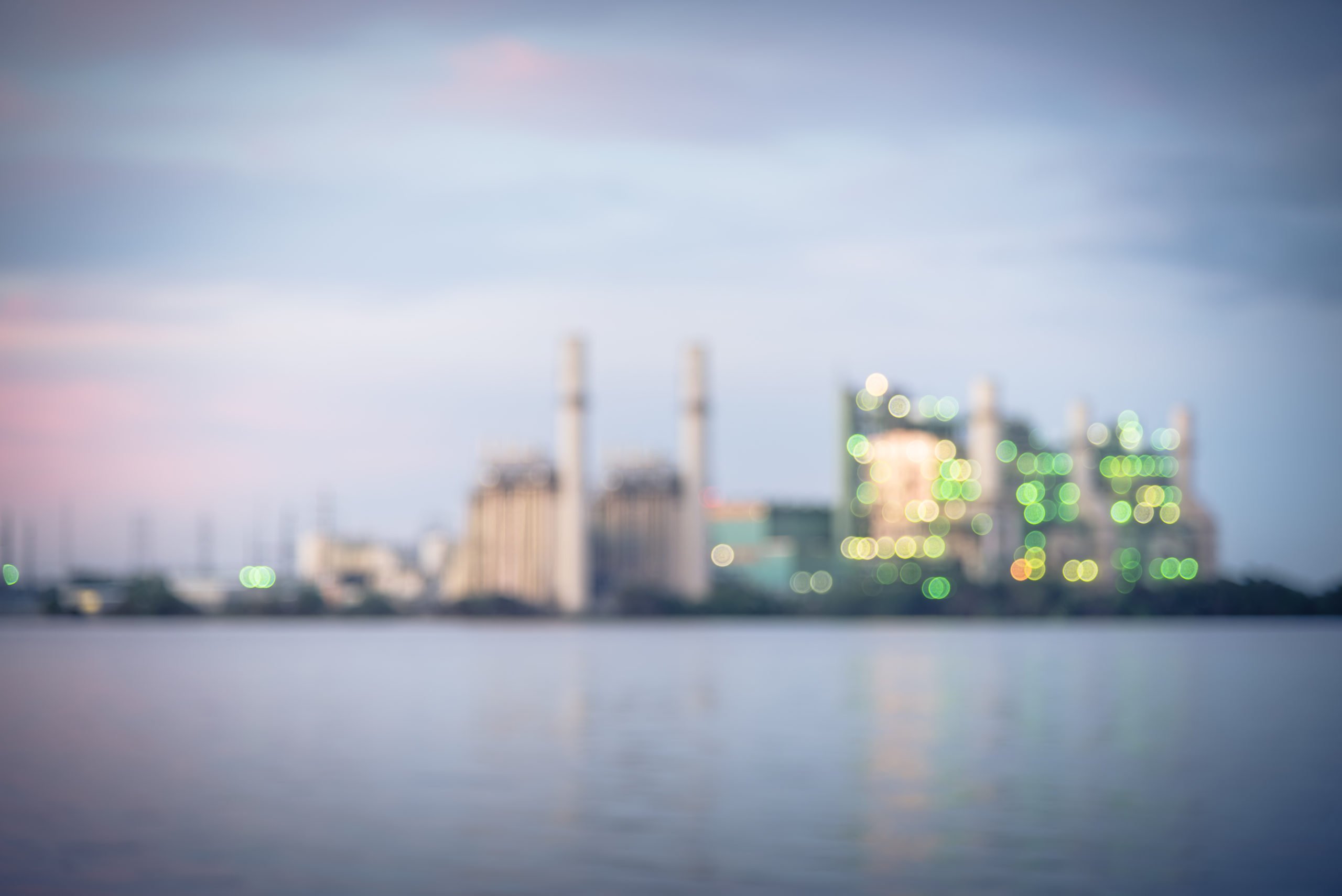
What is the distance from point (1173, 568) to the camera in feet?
441

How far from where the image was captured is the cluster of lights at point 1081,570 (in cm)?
13150

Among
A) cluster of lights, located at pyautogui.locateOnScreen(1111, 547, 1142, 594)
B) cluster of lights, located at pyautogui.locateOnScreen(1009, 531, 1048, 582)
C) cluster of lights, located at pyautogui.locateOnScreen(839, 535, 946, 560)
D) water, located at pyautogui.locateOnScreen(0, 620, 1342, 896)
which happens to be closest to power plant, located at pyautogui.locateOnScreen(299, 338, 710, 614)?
cluster of lights, located at pyautogui.locateOnScreen(839, 535, 946, 560)

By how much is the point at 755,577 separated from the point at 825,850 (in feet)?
362

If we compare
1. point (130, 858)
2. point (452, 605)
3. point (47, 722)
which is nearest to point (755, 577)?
point (452, 605)

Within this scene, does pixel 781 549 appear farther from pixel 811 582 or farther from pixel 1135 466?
pixel 1135 466

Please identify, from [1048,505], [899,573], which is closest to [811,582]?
[899,573]

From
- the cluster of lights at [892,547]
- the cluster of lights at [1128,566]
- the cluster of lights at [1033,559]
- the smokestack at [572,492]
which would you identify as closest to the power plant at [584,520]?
the smokestack at [572,492]

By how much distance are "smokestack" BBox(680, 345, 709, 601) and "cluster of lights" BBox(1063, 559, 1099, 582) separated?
27673mm

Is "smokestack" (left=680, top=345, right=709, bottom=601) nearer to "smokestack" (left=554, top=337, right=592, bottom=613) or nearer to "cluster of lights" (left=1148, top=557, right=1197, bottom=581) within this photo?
"smokestack" (left=554, top=337, right=592, bottom=613)

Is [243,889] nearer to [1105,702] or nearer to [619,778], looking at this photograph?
[619,778]

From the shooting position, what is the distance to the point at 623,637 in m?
122

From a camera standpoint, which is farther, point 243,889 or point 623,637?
point 623,637

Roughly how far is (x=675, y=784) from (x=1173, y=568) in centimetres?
11414

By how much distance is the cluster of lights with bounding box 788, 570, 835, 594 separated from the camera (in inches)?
5074
